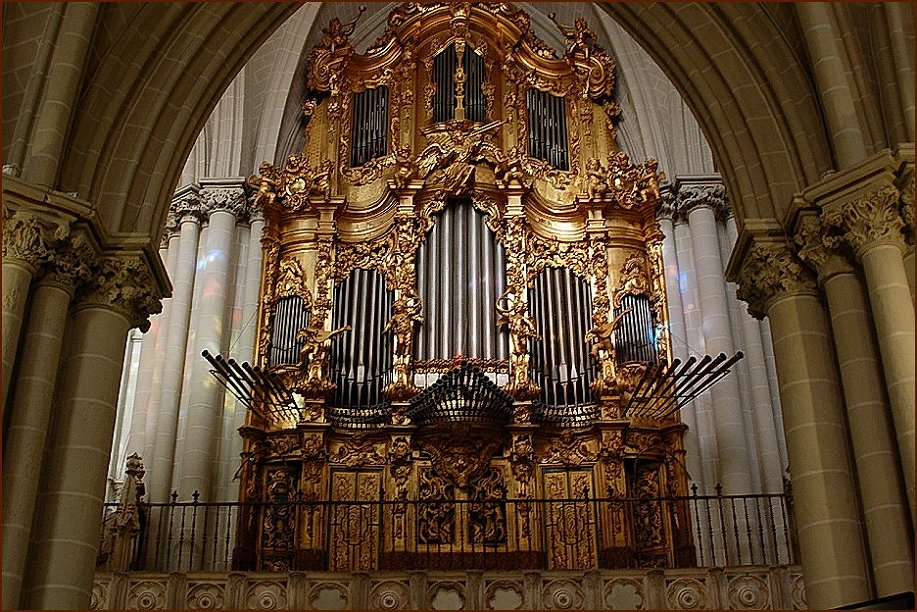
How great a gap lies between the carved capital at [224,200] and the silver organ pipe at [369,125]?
6.46 feet

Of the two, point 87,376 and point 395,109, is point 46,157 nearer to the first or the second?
point 87,376

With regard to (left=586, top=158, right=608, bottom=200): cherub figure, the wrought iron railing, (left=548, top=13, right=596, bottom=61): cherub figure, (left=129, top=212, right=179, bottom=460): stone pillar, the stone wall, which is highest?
(left=548, top=13, right=596, bottom=61): cherub figure

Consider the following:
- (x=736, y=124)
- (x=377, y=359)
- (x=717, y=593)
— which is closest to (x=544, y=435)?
(x=377, y=359)

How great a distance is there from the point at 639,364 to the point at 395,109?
5.97 meters

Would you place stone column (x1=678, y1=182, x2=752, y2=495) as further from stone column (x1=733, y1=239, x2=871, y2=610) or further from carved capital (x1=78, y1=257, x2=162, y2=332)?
carved capital (x1=78, y1=257, x2=162, y2=332)

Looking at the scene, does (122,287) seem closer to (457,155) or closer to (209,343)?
(209,343)

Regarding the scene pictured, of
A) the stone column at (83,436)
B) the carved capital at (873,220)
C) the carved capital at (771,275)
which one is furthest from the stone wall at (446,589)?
the carved capital at (873,220)

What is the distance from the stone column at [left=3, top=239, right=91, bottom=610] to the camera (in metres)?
7.05

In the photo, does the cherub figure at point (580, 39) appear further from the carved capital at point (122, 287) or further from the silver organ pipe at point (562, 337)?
the carved capital at point (122, 287)

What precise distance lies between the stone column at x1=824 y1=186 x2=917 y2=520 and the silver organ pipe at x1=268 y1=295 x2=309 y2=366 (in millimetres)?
8432

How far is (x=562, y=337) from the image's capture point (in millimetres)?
14602

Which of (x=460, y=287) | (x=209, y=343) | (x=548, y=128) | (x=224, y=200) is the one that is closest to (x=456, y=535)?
(x=460, y=287)

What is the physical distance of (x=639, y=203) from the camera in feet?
50.9

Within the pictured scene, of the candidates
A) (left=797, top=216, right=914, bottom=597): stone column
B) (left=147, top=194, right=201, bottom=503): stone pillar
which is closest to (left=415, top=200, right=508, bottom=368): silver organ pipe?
(left=147, top=194, right=201, bottom=503): stone pillar
